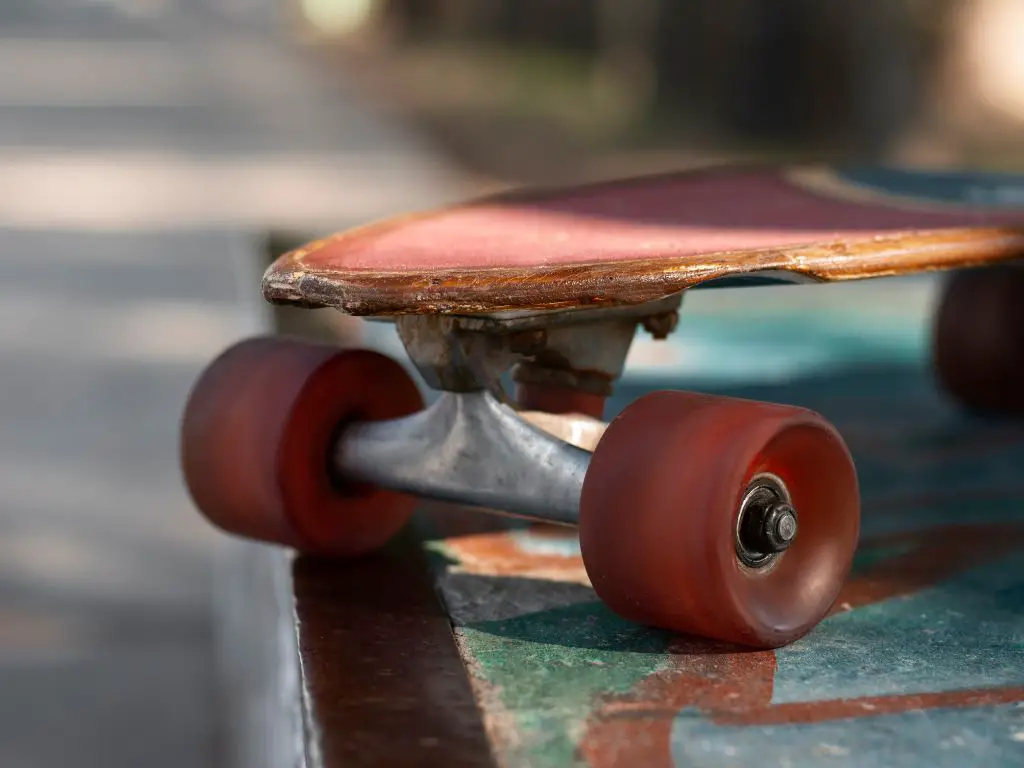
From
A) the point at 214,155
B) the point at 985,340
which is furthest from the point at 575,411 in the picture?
the point at 214,155

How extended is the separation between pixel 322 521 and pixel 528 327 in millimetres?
286

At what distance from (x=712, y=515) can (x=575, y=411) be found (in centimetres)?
37

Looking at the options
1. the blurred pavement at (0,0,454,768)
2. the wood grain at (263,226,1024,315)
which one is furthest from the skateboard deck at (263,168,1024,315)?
the blurred pavement at (0,0,454,768)

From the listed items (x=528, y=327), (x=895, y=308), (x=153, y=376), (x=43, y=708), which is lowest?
(x=43, y=708)

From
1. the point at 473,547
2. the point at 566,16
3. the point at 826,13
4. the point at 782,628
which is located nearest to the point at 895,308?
the point at 473,547

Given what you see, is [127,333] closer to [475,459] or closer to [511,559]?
[511,559]

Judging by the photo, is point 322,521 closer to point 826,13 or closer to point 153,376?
point 153,376

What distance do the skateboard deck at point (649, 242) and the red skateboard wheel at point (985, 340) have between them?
20 centimetres

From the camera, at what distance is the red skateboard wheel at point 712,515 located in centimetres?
121

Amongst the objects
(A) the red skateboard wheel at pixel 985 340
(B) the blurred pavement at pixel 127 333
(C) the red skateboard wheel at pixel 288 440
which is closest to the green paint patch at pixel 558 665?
(C) the red skateboard wheel at pixel 288 440

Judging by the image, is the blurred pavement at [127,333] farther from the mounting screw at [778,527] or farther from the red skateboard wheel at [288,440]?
the mounting screw at [778,527]

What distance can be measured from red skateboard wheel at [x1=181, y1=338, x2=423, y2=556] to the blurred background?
1032 millimetres

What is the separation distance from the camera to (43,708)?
2.72 meters

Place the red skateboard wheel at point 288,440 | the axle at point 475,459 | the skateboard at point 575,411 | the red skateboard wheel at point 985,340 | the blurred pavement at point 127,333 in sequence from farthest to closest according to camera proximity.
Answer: the blurred pavement at point 127,333 → the red skateboard wheel at point 985,340 → the red skateboard wheel at point 288,440 → the axle at point 475,459 → the skateboard at point 575,411
